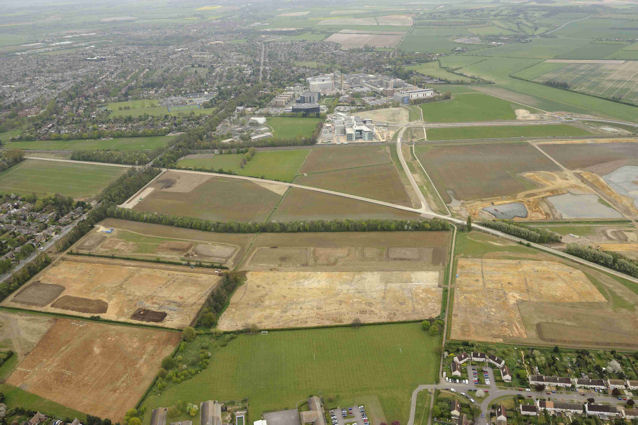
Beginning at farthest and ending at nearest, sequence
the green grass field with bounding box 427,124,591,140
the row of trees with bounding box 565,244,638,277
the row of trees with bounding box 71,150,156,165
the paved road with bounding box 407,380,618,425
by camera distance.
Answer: the green grass field with bounding box 427,124,591,140 → the row of trees with bounding box 71,150,156,165 → the row of trees with bounding box 565,244,638,277 → the paved road with bounding box 407,380,618,425

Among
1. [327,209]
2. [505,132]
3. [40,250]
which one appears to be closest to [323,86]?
[505,132]

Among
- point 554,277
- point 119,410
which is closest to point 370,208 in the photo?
point 554,277

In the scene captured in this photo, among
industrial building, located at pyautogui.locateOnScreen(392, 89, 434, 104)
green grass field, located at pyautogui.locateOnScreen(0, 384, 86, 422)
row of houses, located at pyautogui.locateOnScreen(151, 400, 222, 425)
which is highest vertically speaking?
industrial building, located at pyautogui.locateOnScreen(392, 89, 434, 104)

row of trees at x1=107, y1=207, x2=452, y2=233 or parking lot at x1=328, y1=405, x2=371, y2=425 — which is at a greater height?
row of trees at x1=107, y1=207, x2=452, y2=233

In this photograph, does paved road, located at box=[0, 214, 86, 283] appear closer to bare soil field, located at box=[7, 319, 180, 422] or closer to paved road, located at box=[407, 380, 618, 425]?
bare soil field, located at box=[7, 319, 180, 422]

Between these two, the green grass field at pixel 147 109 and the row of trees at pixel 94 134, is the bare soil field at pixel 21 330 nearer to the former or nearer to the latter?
the row of trees at pixel 94 134

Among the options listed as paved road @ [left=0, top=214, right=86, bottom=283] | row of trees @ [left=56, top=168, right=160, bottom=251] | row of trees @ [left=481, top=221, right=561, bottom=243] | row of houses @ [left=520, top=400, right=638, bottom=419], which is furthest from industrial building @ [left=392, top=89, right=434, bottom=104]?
row of houses @ [left=520, top=400, right=638, bottom=419]

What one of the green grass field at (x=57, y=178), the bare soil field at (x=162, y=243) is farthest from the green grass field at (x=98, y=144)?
the bare soil field at (x=162, y=243)
